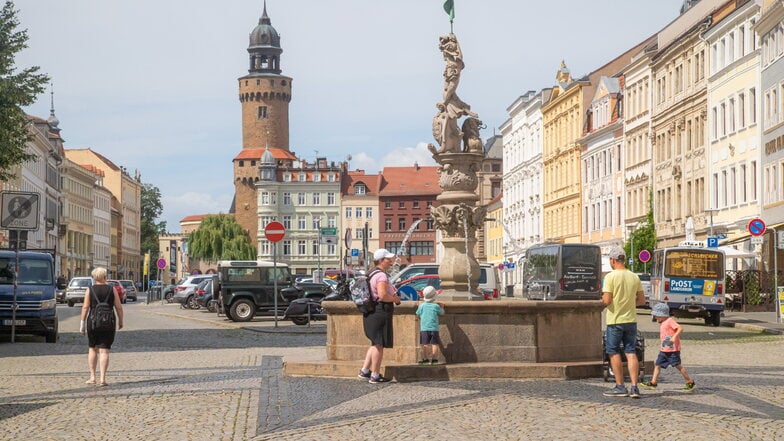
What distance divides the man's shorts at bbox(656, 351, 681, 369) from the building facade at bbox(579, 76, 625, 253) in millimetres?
66747

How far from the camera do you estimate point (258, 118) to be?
18112 cm

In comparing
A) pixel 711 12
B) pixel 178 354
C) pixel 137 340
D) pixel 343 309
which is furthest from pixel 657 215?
pixel 343 309

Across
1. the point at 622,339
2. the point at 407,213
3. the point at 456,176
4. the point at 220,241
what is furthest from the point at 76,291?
the point at 407,213

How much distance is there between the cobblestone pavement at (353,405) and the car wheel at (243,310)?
1841cm

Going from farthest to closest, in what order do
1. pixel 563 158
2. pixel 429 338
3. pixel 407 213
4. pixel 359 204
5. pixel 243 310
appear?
pixel 359 204 < pixel 407 213 < pixel 563 158 < pixel 243 310 < pixel 429 338

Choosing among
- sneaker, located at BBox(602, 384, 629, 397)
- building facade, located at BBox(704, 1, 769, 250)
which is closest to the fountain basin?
sneaker, located at BBox(602, 384, 629, 397)

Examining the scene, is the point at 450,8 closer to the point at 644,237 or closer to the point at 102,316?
the point at 102,316

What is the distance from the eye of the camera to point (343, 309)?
19.5 meters

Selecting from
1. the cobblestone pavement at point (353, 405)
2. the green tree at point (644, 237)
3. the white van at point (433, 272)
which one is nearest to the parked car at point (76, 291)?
the green tree at point (644, 237)

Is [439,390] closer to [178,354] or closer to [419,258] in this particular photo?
[178,354]

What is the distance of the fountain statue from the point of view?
73.7 feet

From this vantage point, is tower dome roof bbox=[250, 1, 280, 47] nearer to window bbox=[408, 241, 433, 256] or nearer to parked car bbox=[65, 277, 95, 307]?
window bbox=[408, 241, 433, 256]

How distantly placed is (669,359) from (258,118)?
166088mm

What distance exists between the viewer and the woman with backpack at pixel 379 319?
696 inches
